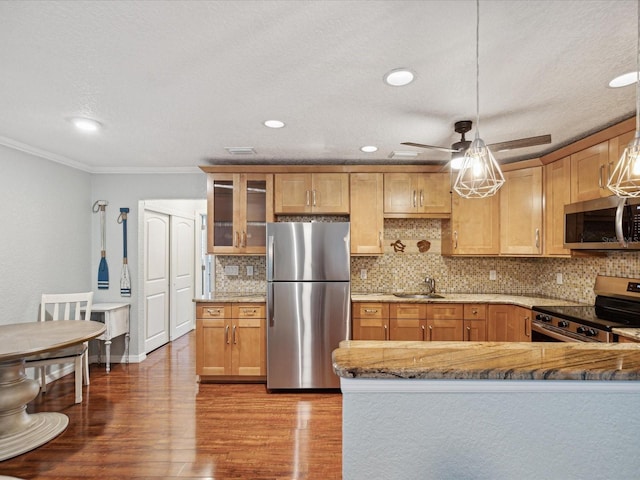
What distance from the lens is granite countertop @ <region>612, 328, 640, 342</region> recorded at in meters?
2.08

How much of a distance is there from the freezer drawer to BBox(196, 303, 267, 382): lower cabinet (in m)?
0.19

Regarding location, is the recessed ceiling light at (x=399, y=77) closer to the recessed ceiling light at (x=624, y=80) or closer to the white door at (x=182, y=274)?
the recessed ceiling light at (x=624, y=80)

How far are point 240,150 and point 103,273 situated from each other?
92.6 inches

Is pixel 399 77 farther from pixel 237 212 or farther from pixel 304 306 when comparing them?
pixel 237 212

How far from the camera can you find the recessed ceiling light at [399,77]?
6.13ft

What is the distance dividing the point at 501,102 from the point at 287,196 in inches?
85.0

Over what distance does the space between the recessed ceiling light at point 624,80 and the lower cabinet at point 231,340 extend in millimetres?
3176

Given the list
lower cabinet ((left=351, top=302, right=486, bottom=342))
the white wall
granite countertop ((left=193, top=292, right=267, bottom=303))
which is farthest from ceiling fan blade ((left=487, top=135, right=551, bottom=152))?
the white wall

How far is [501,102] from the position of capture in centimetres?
225

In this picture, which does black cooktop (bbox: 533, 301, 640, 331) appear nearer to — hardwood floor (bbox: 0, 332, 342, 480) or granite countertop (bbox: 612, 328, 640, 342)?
granite countertop (bbox: 612, 328, 640, 342)

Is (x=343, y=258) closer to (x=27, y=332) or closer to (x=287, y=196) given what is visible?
(x=287, y=196)

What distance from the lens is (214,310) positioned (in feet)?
11.6

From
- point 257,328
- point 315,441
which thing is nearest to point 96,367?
point 257,328

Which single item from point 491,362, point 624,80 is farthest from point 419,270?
point 491,362
